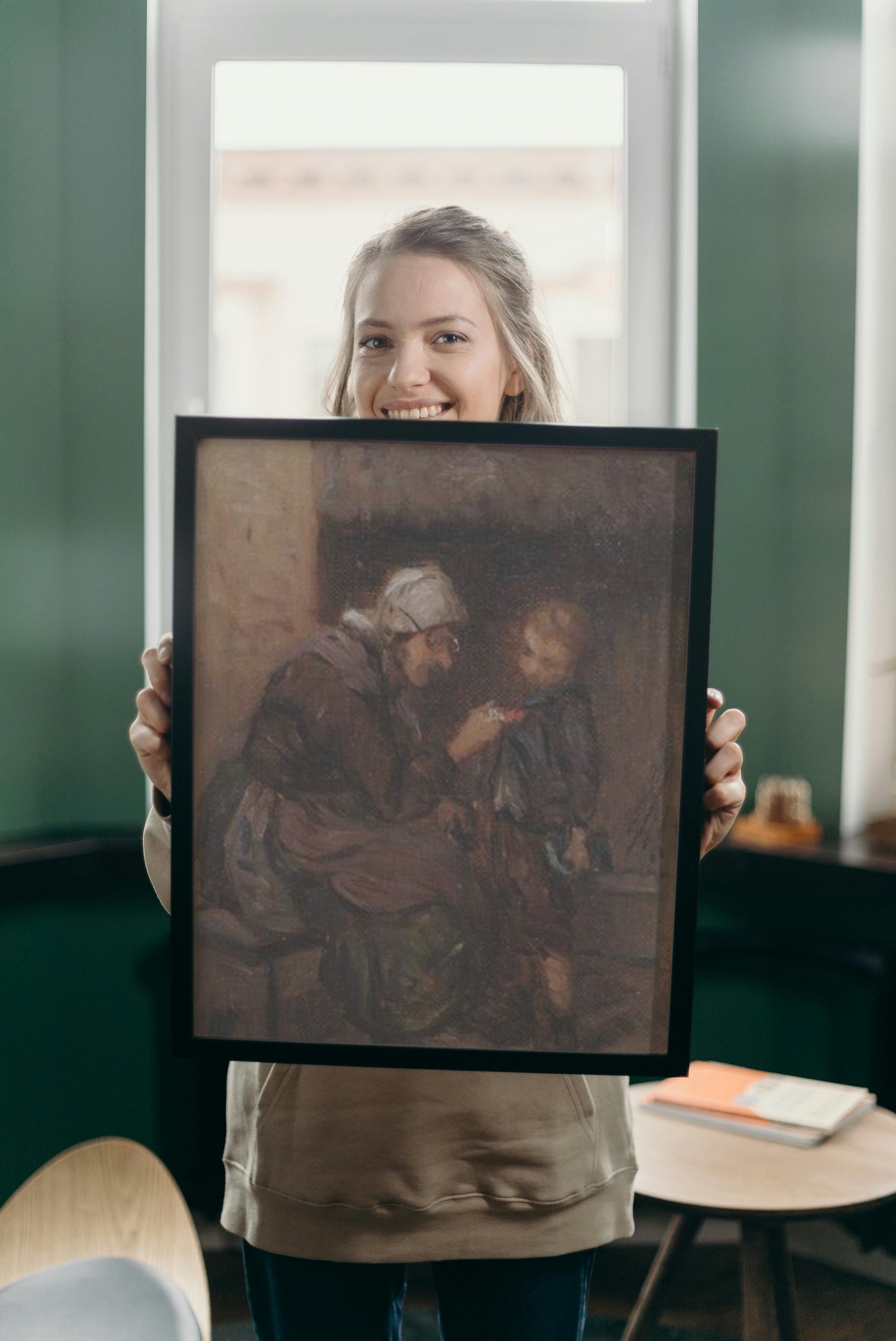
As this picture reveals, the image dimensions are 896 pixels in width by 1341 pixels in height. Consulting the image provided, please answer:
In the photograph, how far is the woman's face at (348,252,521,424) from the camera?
38.9 inches

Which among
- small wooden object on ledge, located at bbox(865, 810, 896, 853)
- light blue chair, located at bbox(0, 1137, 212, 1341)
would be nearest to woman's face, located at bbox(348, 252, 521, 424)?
light blue chair, located at bbox(0, 1137, 212, 1341)

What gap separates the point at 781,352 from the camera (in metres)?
2.36

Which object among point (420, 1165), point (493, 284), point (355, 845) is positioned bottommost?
point (420, 1165)

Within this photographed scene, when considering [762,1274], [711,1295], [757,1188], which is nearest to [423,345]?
[757,1188]

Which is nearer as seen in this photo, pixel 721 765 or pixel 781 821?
pixel 721 765

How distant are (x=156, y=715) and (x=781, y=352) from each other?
184cm

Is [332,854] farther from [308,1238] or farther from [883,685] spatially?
[883,685]

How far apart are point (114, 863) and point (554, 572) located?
1.66 metres

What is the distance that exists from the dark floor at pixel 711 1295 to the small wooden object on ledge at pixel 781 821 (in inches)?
31.1

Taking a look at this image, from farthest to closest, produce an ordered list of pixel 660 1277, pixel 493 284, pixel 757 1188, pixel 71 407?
pixel 71 407 < pixel 660 1277 < pixel 757 1188 < pixel 493 284

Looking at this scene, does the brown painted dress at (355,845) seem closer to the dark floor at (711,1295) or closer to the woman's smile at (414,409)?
the woman's smile at (414,409)

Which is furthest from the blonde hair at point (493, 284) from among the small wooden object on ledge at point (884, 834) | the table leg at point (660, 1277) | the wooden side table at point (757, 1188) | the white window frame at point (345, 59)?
the small wooden object on ledge at point (884, 834)

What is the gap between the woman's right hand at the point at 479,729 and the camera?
2.75 ft

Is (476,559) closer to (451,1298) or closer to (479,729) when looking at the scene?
(479,729)
